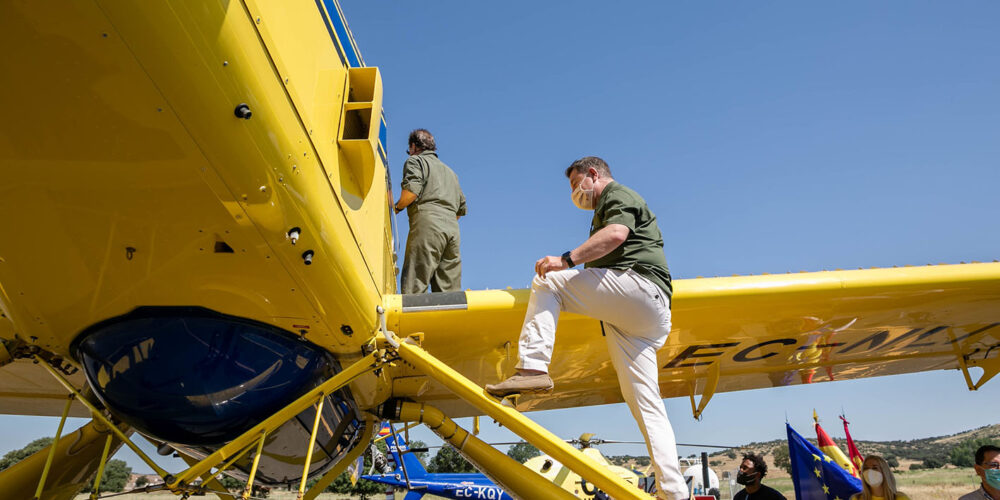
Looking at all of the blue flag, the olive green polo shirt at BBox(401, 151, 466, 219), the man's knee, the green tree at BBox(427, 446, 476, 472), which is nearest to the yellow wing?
the man's knee

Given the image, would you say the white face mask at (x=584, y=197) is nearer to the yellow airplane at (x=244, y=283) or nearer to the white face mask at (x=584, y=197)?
the white face mask at (x=584, y=197)

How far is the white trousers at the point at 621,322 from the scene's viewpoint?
3.38 metres

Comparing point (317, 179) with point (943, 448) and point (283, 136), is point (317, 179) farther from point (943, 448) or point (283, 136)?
point (943, 448)

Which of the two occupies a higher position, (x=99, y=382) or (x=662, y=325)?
(x=662, y=325)

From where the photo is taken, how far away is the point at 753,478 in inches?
259

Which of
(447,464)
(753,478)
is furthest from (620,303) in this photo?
(447,464)

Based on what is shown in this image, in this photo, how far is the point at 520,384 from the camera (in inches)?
127

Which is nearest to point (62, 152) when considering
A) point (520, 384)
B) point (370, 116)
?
point (370, 116)

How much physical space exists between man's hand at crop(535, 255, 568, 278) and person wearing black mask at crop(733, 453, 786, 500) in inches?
175

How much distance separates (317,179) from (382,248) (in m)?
1.65

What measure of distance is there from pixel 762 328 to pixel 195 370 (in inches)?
173

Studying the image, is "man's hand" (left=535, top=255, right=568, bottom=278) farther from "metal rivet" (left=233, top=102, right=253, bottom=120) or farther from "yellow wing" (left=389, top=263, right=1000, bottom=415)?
"metal rivet" (left=233, top=102, right=253, bottom=120)

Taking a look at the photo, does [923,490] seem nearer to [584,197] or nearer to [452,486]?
[452,486]

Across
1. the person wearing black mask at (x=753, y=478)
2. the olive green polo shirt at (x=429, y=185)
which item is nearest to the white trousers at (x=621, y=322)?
the olive green polo shirt at (x=429, y=185)
